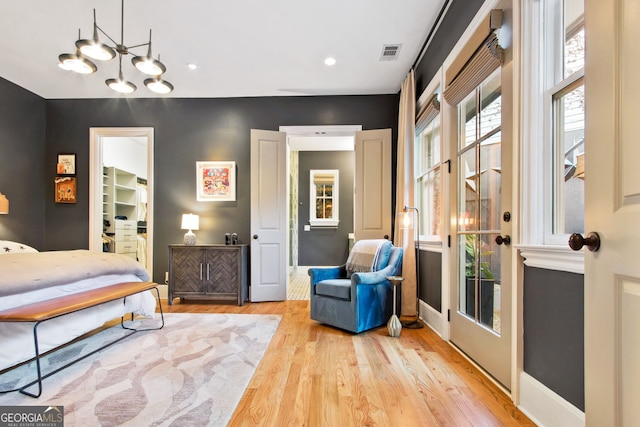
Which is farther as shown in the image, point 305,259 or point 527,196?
point 305,259

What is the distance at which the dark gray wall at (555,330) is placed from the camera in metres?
1.27

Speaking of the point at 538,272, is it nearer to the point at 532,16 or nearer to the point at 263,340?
the point at 532,16

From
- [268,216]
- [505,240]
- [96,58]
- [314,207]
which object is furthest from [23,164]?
[505,240]

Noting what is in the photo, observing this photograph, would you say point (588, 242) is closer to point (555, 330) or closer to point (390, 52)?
point (555, 330)

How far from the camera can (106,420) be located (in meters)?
1.53

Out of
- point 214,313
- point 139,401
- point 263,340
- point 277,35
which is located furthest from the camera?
point 214,313

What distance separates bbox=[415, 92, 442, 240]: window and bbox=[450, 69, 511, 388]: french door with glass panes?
0.56 metres

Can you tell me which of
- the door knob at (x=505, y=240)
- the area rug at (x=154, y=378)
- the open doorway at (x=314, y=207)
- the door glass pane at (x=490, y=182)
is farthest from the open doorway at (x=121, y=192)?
the door knob at (x=505, y=240)

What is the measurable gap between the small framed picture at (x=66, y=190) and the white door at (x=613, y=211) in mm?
5663

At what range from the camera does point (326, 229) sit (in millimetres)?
6598

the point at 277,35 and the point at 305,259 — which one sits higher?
the point at 277,35

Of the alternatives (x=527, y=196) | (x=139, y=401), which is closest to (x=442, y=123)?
(x=527, y=196)

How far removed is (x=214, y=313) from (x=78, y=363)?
1.49 m

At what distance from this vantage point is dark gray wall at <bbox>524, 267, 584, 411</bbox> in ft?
4.16
